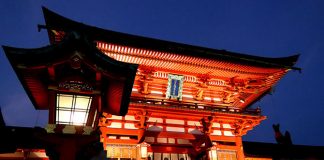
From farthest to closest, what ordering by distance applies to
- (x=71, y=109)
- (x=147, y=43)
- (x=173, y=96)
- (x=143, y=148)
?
(x=173, y=96) → (x=147, y=43) → (x=143, y=148) → (x=71, y=109)

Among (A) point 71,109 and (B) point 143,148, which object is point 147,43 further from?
(A) point 71,109

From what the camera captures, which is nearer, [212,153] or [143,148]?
[143,148]

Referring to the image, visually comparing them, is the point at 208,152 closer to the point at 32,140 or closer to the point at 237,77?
→ the point at 237,77

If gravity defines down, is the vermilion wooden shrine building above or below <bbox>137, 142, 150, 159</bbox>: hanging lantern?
above

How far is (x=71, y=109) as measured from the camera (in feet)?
20.9

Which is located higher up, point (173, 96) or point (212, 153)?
point (173, 96)

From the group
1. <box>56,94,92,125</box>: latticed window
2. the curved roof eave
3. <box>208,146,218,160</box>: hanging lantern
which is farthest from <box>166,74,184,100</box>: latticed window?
<box>56,94,92,125</box>: latticed window

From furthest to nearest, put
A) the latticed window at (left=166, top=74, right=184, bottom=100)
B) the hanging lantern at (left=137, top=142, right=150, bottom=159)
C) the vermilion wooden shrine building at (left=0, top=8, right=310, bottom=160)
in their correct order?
the latticed window at (left=166, top=74, right=184, bottom=100) < the hanging lantern at (left=137, top=142, right=150, bottom=159) < the vermilion wooden shrine building at (left=0, top=8, right=310, bottom=160)

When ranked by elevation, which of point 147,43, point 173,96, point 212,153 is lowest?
point 212,153

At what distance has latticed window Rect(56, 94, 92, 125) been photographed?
21.0ft

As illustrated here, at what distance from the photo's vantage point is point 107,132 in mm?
12227

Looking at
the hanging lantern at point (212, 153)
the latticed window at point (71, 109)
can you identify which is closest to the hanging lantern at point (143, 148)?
→ the hanging lantern at point (212, 153)

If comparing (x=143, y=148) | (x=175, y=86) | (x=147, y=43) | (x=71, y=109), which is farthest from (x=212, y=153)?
(x=71, y=109)

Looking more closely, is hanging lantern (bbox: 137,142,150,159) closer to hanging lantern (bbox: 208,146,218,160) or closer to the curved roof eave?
hanging lantern (bbox: 208,146,218,160)
